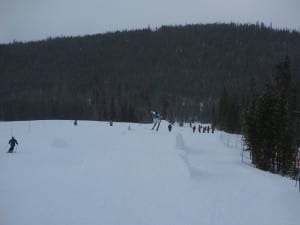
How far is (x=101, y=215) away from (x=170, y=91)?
185 m

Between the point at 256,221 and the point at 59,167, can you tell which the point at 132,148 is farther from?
the point at 256,221

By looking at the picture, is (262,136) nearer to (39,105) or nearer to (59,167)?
(59,167)

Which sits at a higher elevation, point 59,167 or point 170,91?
point 170,91

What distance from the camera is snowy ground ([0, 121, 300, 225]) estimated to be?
1139 cm

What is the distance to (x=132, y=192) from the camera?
1373 cm

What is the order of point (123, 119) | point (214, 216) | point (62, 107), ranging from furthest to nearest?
point (62, 107), point (123, 119), point (214, 216)

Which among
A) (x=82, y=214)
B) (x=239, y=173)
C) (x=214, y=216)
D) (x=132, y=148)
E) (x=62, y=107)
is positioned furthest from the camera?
(x=62, y=107)

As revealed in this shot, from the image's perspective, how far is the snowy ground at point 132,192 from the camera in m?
11.4

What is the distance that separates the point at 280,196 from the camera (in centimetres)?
1723

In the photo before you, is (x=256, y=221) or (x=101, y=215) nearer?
(x=101, y=215)

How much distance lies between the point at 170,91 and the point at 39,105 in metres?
75.1

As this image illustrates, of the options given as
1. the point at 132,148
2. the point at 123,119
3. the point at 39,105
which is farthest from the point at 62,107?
the point at 132,148

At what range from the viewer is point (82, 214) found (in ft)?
36.7

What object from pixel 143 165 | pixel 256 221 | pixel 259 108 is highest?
pixel 259 108
